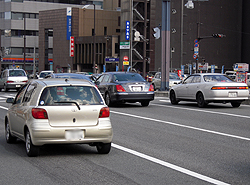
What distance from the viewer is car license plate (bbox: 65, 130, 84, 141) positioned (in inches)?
324

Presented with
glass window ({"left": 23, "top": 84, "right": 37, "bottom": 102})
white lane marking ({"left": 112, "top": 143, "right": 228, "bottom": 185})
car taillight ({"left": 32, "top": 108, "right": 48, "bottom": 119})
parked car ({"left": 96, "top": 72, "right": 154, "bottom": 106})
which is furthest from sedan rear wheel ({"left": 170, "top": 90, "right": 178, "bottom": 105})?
car taillight ({"left": 32, "top": 108, "right": 48, "bottom": 119})

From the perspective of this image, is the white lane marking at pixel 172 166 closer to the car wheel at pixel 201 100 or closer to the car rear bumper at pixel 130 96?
the car rear bumper at pixel 130 96

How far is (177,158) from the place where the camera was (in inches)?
336

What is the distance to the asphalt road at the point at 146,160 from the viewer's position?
22.5 feet

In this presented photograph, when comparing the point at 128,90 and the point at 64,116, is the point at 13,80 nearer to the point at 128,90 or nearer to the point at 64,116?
the point at 128,90

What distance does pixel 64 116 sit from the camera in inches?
324

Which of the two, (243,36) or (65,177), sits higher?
(243,36)

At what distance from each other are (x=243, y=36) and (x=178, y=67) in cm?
1973

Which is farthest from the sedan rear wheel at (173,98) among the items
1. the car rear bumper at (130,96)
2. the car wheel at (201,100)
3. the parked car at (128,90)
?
the car rear bumper at (130,96)

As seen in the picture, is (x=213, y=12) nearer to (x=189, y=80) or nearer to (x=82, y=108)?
(x=189, y=80)

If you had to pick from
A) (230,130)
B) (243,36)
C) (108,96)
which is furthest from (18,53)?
(230,130)

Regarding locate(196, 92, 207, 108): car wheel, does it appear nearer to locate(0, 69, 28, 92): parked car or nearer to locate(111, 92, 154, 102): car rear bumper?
locate(111, 92, 154, 102): car rear bumper

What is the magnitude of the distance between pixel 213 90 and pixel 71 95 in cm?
→ 1171

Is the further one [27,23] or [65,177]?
[27,23]
